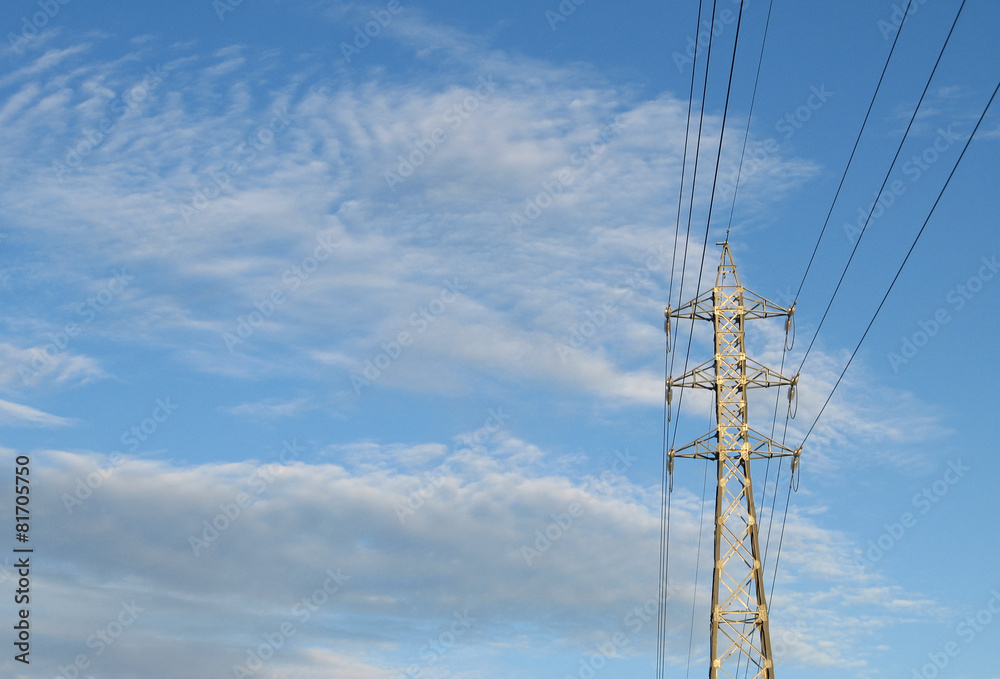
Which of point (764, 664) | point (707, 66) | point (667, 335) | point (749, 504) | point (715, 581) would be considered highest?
point (667, 335)

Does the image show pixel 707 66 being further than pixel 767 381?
→ No

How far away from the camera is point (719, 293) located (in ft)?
156

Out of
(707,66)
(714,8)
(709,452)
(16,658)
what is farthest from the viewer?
(16,658)

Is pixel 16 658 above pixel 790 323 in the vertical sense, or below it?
below

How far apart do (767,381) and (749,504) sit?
18.9 ft

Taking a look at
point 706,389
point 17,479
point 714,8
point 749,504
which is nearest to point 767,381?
point 706,389

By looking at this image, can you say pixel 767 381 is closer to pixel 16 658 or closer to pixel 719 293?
pixel 719 293

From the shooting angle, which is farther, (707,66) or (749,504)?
(749,504)

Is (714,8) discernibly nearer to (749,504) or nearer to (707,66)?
(707,66)

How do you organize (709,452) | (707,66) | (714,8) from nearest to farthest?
(714,8), (707,66), (709,452)

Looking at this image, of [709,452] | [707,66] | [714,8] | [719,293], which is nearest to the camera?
[714,8]

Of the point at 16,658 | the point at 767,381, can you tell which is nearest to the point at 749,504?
the point at 767,381

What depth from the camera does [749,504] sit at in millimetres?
42719

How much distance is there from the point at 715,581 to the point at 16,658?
31984 millimetres
